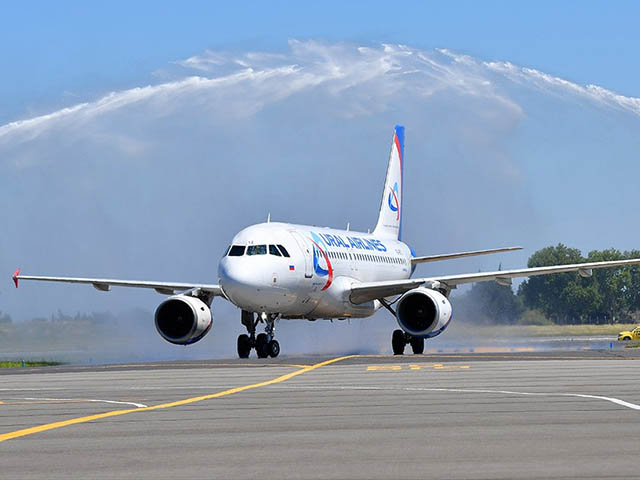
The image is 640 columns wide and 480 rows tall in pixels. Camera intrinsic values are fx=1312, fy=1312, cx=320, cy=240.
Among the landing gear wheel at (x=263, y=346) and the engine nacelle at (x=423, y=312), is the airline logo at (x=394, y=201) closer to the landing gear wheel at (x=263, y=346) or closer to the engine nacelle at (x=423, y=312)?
the engine nacelle at (x=423, y=312)

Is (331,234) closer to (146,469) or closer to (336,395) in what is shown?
(336,395)

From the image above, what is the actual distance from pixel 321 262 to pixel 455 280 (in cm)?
442

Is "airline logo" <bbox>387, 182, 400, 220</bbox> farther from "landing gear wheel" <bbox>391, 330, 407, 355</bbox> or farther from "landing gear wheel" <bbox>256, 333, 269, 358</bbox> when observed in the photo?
"landing gear wheel" <bbox>256, 333, 269, 358</bbox>

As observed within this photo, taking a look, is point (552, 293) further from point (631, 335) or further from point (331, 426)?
point (331, 426)

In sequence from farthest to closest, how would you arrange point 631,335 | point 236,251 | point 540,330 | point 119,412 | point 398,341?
1. point 540,330
2. point 631,335
3. point 398,341
4. point 236,251
5. point 119,412

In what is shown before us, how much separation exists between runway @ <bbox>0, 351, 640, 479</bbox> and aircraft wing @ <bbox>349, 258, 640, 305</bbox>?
17169mm

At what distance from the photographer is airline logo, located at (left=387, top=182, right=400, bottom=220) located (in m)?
57.1

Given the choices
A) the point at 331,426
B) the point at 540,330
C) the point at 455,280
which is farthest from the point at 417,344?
the point at 540,330

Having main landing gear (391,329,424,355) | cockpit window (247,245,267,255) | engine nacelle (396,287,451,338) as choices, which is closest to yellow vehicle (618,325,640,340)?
main landing gear (391,329,424,355)

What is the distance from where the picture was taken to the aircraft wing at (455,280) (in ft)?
138

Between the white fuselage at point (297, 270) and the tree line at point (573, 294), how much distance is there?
1235 inches

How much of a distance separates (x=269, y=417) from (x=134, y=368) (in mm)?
18307

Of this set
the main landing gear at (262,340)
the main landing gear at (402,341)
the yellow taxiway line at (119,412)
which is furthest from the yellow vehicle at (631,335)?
the yellow taxiway line at (119,412)

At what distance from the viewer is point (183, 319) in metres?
41.5
